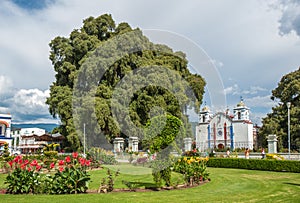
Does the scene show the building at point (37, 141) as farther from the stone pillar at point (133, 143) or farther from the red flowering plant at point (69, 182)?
the red flowering plant at point (69, 182)

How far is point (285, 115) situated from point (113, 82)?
57.1 feet

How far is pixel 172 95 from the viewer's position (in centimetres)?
2855

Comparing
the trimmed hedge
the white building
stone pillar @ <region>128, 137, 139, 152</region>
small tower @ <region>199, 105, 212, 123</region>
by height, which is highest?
small tower @ <region>199, 105, 212, 123</region>

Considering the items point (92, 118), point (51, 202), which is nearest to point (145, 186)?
point (51, 202)

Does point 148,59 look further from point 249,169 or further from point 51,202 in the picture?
point 51,202

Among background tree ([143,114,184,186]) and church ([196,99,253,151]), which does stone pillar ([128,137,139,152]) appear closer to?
church ([196,99,253,151])

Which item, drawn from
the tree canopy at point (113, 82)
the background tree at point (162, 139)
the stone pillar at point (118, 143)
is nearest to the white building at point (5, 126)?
the tree canopy at point (113, 82)

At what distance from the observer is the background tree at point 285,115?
101 ft

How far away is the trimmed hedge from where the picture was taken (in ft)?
54.4

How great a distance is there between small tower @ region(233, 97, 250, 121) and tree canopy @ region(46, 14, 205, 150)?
25.2ft

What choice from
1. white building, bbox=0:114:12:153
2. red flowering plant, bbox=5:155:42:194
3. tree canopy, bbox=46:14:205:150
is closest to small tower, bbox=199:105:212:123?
tree canopy, bbox=46:14:205:150

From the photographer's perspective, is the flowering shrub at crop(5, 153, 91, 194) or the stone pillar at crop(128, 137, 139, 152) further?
the stone pillar at crop(128, 137, 139, 152)

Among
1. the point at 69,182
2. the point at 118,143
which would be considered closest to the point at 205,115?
the point at 118,143

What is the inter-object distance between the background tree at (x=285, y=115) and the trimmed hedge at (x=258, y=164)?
12869 mm
